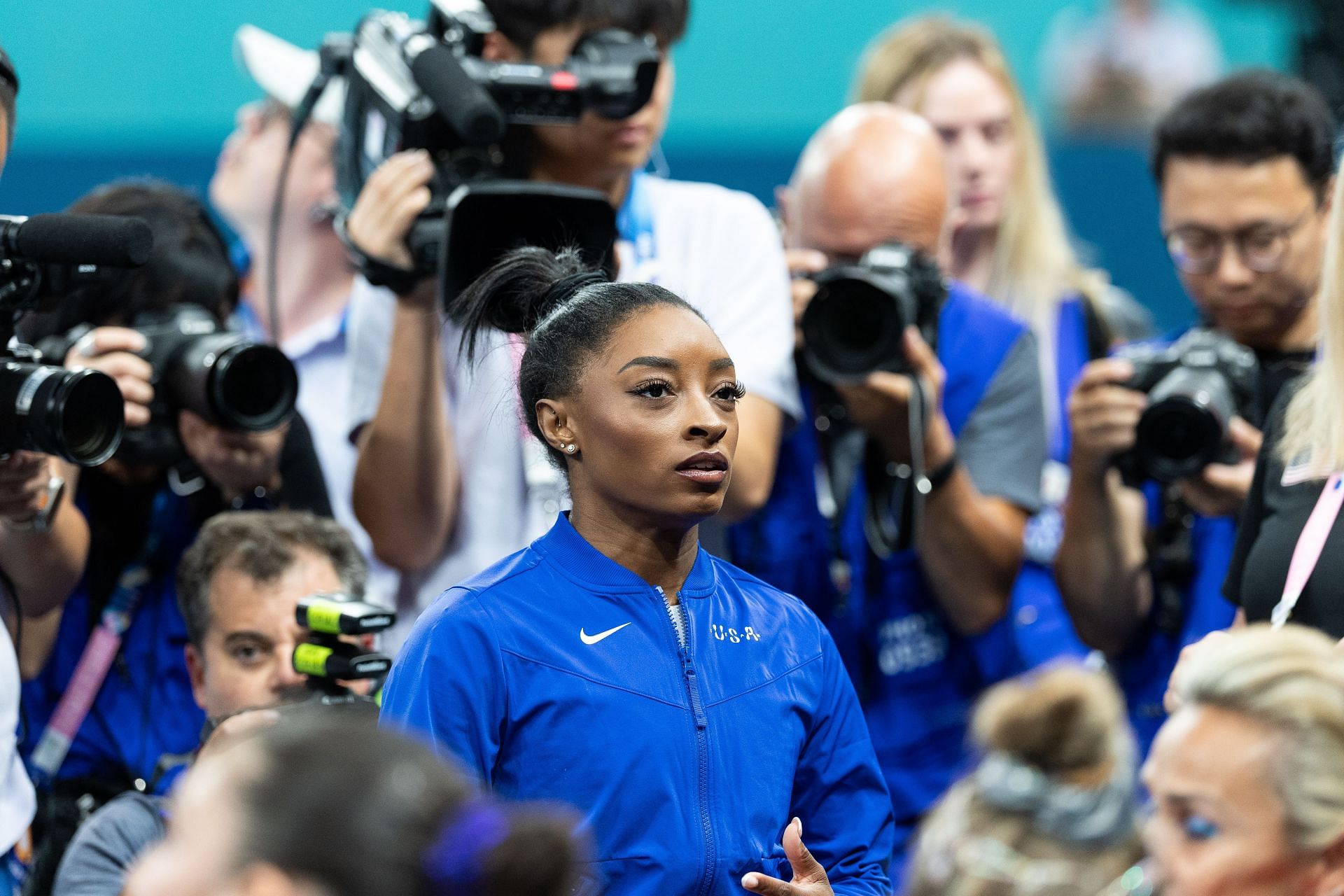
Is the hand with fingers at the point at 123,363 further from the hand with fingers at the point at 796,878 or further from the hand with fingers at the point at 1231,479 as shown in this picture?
the hand with fingers at the point at 1231,479

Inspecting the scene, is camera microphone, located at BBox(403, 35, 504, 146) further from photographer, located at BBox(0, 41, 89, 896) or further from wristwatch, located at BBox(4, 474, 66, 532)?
wristwatch, located at BBox(4, 474, 66, 532)

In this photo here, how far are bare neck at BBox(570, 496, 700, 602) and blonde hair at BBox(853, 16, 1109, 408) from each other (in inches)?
59.3

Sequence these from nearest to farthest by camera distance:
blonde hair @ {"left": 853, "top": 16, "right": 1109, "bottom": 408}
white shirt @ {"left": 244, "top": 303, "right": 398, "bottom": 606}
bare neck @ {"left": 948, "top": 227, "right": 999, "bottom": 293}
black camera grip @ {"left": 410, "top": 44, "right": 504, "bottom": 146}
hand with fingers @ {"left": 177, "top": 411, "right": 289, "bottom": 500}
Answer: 1. black camera grip @ {"left": 410, "top": 44, "right": 504, "bottom": 146}
2. hand with fingers @ {"left": 177, "top": 411, "right": 289, "bottom": 500}
3. white shirt @ {"left": 244, "top": 303, "right": 398, "bottom": 606}
4. blonde hair @ {"left": 853, "top": 16, "right": 1109, "bottom": 408}
5. bare neck @ {"left": 948, "top": 227, "right": 999, "bottom": 293}

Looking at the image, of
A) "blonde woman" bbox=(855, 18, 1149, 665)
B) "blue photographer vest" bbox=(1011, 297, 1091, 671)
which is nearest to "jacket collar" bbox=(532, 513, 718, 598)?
"blue photographer vest" bbox=(1011, 297, 1091, 671)

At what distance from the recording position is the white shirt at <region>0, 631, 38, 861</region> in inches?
84.9

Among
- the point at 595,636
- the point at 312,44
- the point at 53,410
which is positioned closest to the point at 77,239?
the point at 53,410

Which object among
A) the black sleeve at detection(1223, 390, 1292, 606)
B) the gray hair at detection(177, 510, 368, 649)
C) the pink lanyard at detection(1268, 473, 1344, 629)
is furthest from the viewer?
the gray hair at detection(177, 510, 368, 649)

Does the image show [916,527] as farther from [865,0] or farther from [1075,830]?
[865,0]

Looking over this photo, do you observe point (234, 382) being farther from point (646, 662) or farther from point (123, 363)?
point (646, 662)

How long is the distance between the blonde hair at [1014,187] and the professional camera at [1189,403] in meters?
0.53

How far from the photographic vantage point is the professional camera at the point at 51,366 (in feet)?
7.24

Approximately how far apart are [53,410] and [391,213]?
572mm

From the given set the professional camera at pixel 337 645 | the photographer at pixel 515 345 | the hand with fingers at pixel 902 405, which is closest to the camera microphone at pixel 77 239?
the photographer at pixel 515 345

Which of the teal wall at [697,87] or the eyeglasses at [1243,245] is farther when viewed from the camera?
the teal wall at [697,87]
